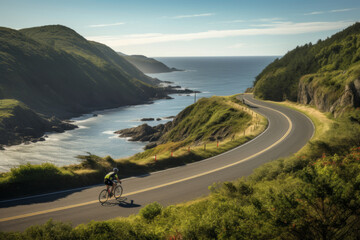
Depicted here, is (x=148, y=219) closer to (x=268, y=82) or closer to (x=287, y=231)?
(x=287, y=231)

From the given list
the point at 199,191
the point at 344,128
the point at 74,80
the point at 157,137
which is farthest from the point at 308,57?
the point at 74,80

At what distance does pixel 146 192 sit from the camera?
17.7 meters

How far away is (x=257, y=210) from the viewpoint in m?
9.36

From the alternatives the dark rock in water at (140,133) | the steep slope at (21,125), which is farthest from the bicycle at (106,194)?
the steep slope at (21,125)

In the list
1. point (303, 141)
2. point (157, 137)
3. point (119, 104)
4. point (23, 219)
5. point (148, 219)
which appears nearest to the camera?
point (148, 219)

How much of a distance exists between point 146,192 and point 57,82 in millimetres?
130603

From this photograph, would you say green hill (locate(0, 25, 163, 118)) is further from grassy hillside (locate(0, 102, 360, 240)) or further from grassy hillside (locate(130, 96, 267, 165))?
grassy hillside (locate(0, 102, 360, 240))

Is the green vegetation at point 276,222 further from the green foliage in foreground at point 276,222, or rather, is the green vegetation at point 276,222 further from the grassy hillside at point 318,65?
the grassy hillside at point 318,65

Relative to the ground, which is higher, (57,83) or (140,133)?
(57,83)

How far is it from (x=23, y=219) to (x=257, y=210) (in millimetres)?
10977

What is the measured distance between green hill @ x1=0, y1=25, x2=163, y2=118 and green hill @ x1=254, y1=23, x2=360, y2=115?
3115 inches

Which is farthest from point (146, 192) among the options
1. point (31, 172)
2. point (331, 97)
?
point (331, 97)

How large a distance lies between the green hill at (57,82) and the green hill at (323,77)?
3115 inches

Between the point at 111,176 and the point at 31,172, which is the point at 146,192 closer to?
the point at 111,176
